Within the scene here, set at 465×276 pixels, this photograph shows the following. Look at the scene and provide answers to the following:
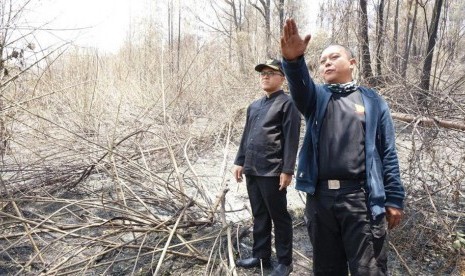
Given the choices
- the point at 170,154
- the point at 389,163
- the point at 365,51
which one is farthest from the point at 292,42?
the point at 365,51

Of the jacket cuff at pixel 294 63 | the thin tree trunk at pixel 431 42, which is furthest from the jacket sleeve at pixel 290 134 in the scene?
the thin tree trunk at pixel 431 42

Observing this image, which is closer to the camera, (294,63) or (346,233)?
(294,63)

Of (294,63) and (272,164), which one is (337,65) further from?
(272,164)

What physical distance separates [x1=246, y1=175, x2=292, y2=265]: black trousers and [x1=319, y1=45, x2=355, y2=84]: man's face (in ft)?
3.30

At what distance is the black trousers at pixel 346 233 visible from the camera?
→ 1812 millimetres

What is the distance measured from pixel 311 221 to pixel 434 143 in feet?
6.27

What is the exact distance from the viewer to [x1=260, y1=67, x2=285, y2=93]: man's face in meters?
2.86

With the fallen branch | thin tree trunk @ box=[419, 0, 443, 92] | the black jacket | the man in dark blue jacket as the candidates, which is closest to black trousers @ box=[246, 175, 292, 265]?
the black jacket

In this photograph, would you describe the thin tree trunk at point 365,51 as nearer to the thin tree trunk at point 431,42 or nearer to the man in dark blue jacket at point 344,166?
the thin tree trunk at point 431,42

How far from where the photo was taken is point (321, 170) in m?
1.93

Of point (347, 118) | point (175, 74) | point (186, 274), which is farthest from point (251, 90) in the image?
point (347, 118)

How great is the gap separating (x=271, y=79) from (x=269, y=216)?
111cm

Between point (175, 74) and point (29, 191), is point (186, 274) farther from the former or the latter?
point (175, 74)

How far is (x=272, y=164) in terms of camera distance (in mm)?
2736
